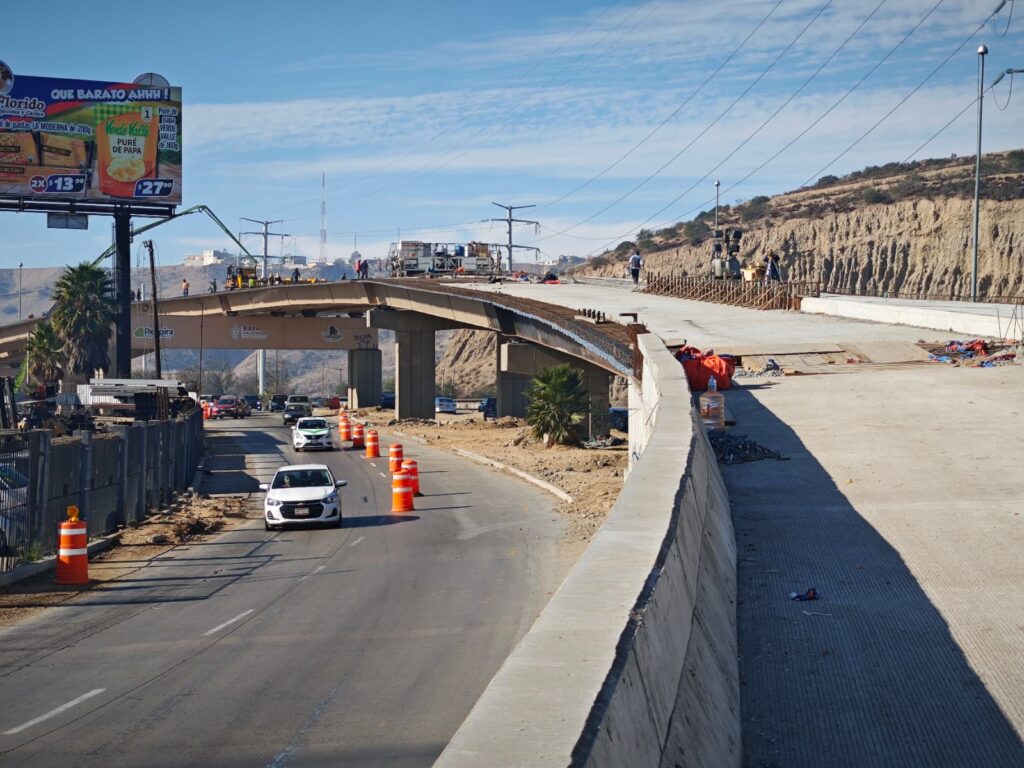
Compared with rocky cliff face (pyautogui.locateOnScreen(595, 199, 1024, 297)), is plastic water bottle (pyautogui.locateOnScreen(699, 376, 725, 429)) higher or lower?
lower

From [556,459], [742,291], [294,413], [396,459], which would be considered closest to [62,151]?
[294,413]

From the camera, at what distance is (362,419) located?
76062 millimetres

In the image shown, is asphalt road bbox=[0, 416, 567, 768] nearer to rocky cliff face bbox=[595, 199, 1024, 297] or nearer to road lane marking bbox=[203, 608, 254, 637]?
road lane marking bbox=[203, 608, 254, 637]

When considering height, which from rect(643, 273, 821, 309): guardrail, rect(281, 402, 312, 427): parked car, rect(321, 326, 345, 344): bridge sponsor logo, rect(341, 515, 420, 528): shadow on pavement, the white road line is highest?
rect(643, 273, 821, 309): guardrail

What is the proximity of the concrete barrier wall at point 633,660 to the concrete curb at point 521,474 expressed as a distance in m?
19.9

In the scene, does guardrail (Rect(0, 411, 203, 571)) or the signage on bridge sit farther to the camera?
the signage on bridge

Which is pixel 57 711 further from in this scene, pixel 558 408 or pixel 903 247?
pixel 903 247

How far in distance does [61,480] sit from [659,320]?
102ft

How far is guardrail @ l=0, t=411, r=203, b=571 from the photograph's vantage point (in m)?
18.5

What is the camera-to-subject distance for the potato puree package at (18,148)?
64.5 meters

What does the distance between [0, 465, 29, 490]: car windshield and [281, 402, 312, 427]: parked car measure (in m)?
52.1

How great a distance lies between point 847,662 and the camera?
8.47 metres

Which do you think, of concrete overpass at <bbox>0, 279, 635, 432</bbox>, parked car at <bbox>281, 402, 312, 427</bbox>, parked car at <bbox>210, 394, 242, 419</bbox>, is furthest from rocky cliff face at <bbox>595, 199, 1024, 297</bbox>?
parked car at <bbox>281, 402, 312, 427</bbox>

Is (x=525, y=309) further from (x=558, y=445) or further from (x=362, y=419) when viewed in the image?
(x=362, y=419)
